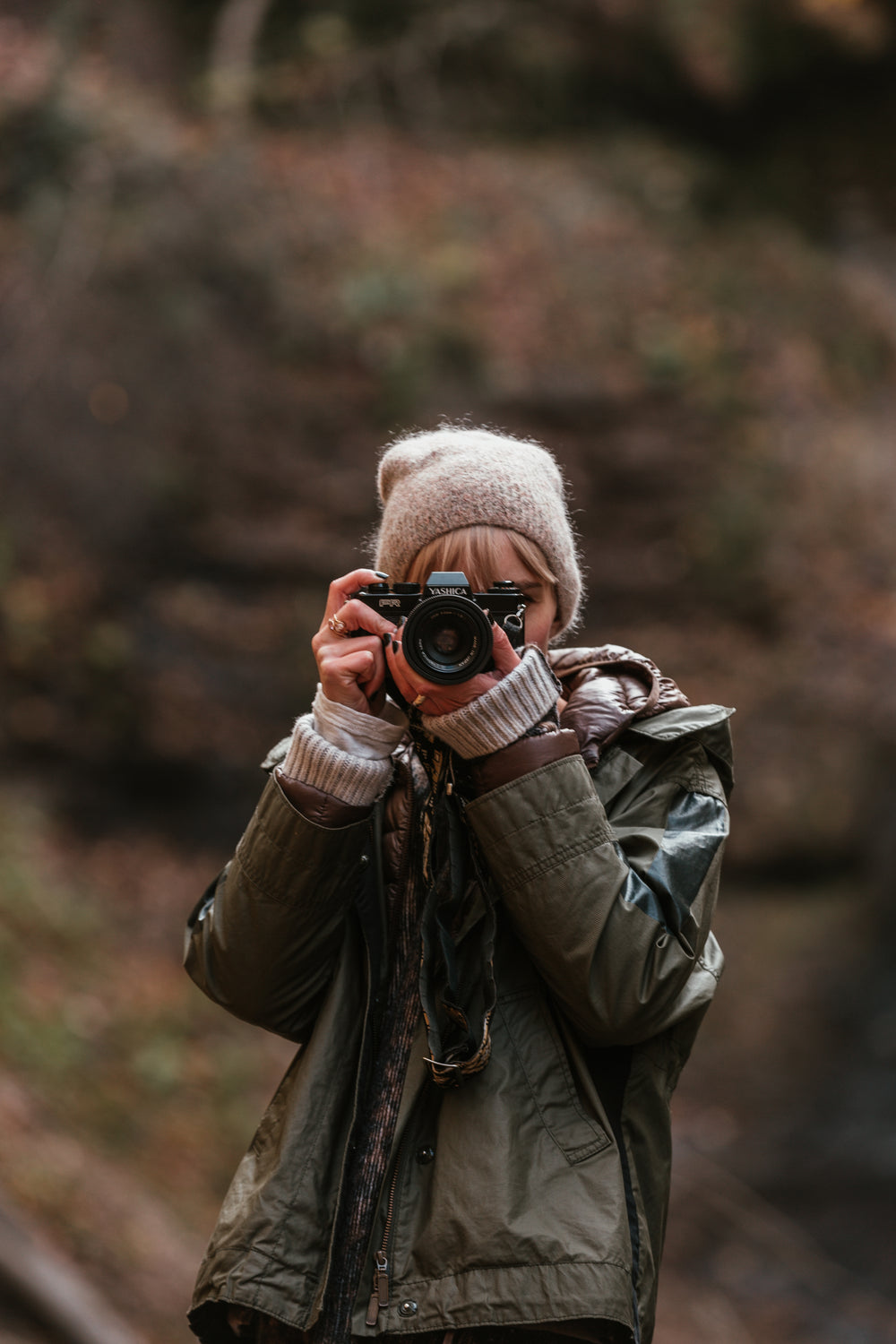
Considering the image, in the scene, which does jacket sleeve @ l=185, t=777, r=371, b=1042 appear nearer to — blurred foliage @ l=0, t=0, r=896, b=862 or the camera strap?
the camera strap

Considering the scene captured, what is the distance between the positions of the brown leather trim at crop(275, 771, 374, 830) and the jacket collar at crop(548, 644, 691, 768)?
1.18 ft

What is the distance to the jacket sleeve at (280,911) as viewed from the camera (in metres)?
1.68

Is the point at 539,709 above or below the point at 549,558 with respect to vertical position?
below

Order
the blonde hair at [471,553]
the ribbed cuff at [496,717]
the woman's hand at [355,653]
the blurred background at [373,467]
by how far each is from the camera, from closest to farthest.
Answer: the ribbed cuff at [496,717]
the woman's hand at [355,653]
the blonde hair at [471,553]
the blurred background at [373,467]

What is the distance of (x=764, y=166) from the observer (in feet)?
33.7

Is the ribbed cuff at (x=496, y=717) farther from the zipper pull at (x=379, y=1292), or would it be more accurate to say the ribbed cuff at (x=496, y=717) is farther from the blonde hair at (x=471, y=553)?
the zipper pull at (x=379, y=1292)

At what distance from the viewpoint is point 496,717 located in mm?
1630

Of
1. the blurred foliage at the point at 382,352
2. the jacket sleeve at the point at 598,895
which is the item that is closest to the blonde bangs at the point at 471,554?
the jacket sleeve at the point at 598,895

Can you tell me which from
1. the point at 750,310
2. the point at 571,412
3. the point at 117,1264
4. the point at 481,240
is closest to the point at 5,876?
the point at 117,1264

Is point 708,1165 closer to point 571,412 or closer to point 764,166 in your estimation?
point 571,412

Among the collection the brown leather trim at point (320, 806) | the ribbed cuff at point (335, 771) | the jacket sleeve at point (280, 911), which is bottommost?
the jacket sleeve at point (280, 911)

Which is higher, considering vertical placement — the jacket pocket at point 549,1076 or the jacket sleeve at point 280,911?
the jacket sleeve at point 280,911

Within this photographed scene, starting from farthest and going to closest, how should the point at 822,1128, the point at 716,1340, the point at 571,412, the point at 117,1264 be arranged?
the point at 571,412
the point at 822,1128
the point at 716,1340
the point at 117,1264

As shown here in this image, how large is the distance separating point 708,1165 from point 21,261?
6513 mm
